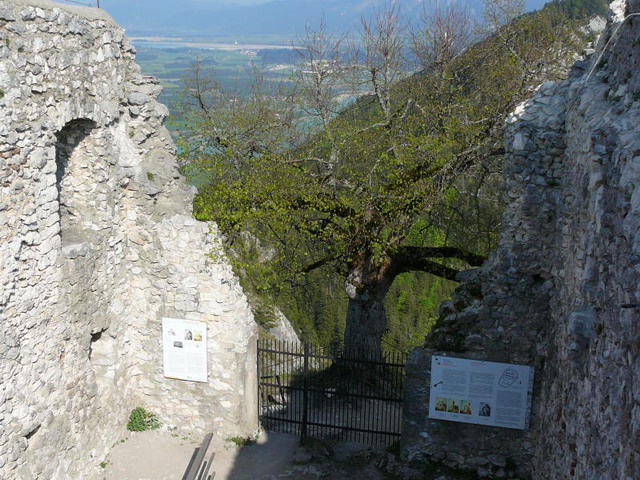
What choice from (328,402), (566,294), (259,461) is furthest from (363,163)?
(566,294)

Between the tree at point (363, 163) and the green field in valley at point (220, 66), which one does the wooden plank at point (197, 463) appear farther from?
the green field in valley at point (220, 66)

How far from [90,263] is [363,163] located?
6238mm

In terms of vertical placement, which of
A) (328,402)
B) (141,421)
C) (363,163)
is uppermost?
(363,163)

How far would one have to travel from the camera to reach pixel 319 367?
1280cm

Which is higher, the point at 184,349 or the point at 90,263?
the point at 90,263

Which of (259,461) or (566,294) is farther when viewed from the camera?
(259,461)

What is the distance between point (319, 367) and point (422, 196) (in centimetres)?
427

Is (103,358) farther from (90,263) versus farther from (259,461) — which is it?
(259,461)

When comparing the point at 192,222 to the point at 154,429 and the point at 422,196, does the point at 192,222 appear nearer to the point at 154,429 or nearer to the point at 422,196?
the point at 154,429

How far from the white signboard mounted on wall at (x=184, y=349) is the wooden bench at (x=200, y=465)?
3.04 ft

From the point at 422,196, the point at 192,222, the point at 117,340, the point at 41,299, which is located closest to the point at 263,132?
the point at 422,196

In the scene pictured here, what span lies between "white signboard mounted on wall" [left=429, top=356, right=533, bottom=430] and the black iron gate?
32.4 inches

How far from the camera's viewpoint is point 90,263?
799 cm

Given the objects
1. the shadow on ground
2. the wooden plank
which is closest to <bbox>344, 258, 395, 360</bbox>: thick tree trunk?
the shadow on ground
